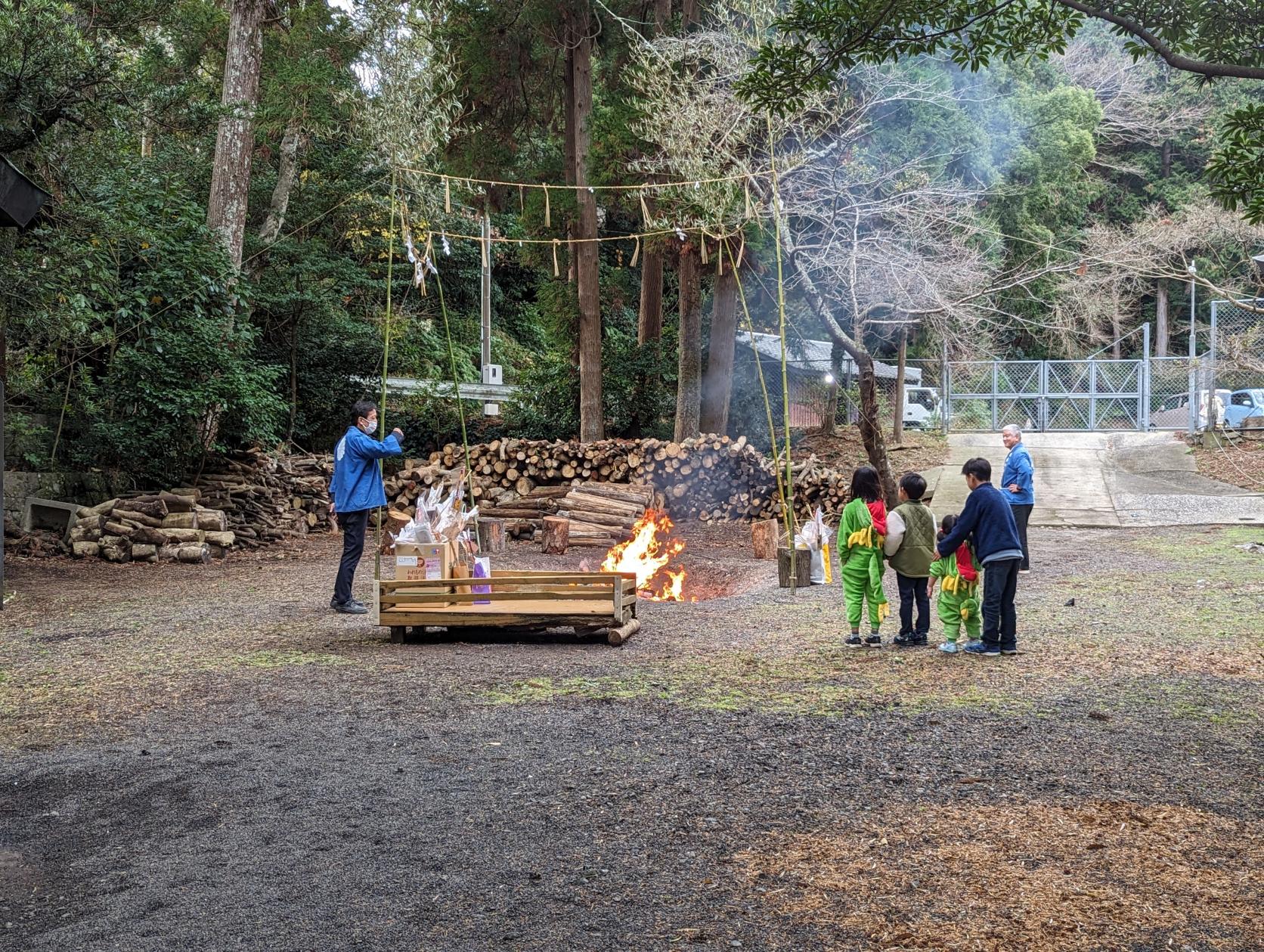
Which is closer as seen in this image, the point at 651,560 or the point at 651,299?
the point at 651,560

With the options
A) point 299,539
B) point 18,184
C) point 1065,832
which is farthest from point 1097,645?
point 299,539

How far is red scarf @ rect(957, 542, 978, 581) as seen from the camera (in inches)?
303

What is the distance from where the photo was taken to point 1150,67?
96.1 feet

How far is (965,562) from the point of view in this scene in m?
7.70

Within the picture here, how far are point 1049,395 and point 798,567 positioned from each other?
1838cm

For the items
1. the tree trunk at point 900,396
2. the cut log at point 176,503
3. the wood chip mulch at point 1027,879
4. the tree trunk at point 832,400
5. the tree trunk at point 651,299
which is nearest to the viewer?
the wood chip mulch at point 1027,879

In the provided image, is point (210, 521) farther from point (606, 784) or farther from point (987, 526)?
point (606, 784)

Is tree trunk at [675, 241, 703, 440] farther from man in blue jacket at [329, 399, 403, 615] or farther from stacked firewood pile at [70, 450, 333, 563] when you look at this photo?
man in blue jacket at [329, 399, 403, 615]

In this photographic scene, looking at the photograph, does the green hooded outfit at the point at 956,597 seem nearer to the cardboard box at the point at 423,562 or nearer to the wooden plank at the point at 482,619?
the wooden plank at the point at 482,619

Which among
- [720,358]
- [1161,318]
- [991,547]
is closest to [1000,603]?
[991,547]

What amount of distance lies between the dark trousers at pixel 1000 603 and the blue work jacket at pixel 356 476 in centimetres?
487

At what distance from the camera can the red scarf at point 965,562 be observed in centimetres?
770

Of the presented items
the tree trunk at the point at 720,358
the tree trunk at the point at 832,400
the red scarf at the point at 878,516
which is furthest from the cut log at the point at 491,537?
the tree trunk at the point at 832,400

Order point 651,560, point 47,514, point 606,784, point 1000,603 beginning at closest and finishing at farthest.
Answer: point 606,784
point 1000,603
point 651,560
point 47,514
